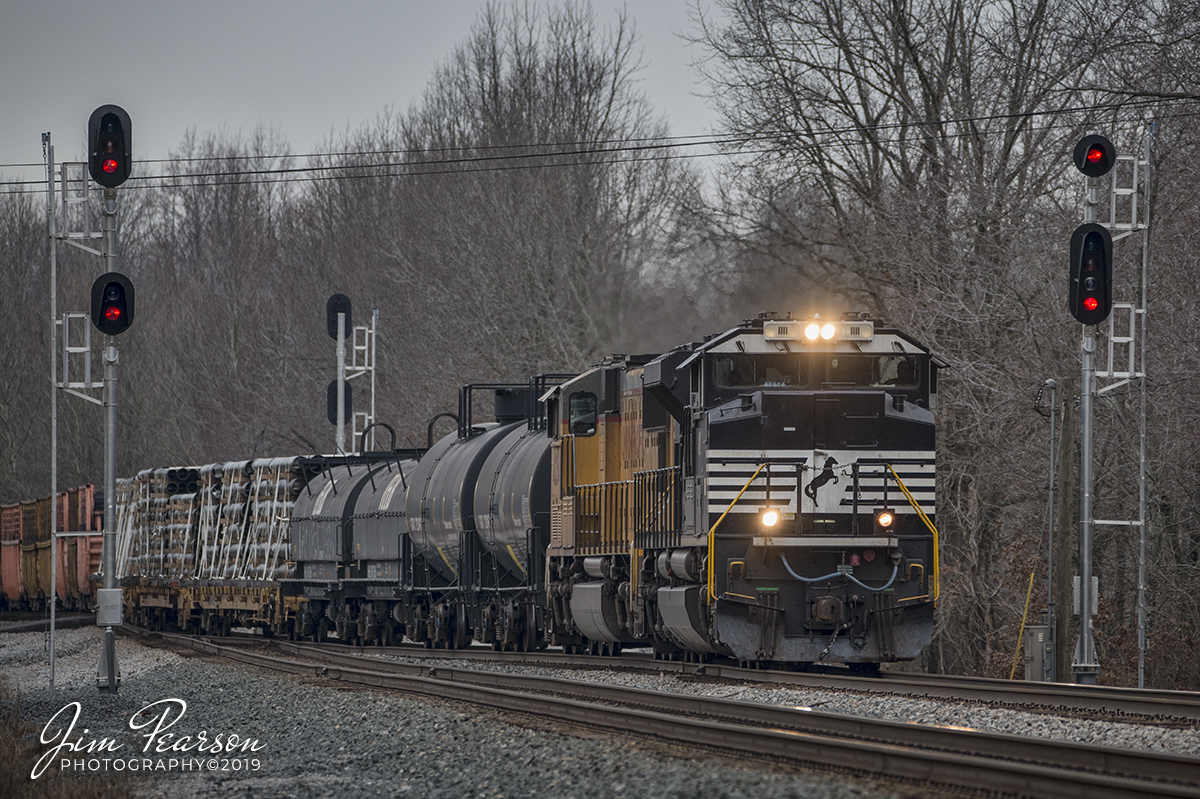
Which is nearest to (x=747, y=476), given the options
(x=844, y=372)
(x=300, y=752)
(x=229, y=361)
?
(x=844, y=372)

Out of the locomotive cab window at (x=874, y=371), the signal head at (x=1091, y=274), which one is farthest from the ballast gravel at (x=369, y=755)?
the signal head at (x=1091, y=274)

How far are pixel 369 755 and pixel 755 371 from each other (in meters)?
6.19

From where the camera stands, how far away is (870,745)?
8.77 m

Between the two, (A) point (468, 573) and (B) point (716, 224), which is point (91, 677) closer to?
(A) point (468, 573)

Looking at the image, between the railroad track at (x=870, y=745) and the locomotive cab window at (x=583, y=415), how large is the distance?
4880 mm

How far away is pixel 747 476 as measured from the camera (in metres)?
14.5

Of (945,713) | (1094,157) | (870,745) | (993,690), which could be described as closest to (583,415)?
(1094,157)

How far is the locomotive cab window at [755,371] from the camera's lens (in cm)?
1506

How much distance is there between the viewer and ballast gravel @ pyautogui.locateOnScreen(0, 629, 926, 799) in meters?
8.55

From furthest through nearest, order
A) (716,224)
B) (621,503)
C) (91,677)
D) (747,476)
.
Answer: (716,224) < (91,677) < (621,503) < (747,476)

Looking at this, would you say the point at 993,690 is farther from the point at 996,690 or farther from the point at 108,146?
the point at 108,146

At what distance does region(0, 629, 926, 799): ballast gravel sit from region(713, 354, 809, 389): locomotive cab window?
4436 millimetres

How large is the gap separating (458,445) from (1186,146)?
11.9 m

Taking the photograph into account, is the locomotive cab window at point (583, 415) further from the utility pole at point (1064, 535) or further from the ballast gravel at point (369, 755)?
the utility pole at point (1064, 535)
